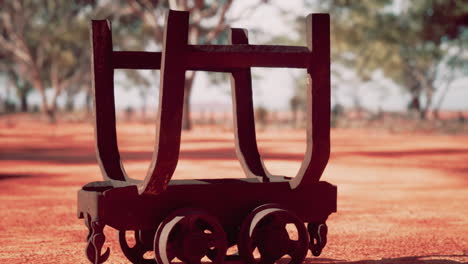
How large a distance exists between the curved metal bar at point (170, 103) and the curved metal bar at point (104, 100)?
35.5 inches

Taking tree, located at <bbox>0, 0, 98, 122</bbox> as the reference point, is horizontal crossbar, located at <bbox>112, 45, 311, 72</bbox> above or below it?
below

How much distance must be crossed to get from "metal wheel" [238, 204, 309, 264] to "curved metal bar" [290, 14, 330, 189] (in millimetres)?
319

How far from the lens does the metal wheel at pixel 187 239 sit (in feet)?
15.0

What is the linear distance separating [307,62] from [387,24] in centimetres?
4059

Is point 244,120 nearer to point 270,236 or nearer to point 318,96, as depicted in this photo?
point 318,96

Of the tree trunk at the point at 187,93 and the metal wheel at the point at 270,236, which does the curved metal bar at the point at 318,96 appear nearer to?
the metal wheel at the point at 270,236

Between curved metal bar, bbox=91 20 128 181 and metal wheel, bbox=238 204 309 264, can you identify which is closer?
metal wheel, bbox=238 204 309 264

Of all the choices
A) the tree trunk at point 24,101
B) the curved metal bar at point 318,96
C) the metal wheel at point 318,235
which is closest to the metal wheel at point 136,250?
the metal wheel at point 318,235

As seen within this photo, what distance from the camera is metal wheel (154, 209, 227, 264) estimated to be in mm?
4570

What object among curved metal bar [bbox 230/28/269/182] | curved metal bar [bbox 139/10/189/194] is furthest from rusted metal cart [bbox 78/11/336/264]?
curved metal bar [bbox 230/28/269/182]

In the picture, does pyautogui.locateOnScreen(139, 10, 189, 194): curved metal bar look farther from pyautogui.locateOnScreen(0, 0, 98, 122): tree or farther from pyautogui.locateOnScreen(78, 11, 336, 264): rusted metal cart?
pyautogui.locateOnScreen(0, 0, 98, 122): tree

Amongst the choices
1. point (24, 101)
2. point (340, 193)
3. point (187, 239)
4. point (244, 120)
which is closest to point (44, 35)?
point (24, 101)

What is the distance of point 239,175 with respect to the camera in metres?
13.7

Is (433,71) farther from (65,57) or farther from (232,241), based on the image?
(232,241)
